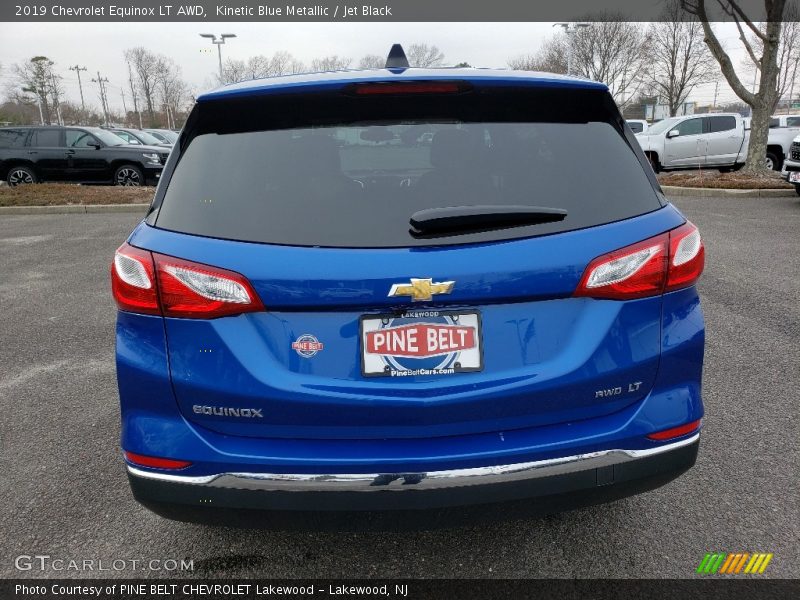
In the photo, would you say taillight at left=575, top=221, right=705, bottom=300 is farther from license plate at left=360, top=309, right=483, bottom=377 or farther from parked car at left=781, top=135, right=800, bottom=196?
parked car at left=781, top=135, right=800, bottom=196

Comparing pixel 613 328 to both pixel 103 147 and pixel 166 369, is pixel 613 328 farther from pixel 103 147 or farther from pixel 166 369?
pixel 103 147

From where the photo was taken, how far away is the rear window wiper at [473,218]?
6.02 ft

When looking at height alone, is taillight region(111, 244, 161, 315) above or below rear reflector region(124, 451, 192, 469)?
above

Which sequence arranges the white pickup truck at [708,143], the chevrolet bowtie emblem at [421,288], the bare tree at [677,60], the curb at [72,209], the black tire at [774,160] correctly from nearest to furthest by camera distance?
1. the chevrolet bowtie emblem at [421,288]
2. the curb at [72,209]
3. the white pickup truck at [708,143]
4. the black tire at [774,160]
5. the bare tree at [677,60]

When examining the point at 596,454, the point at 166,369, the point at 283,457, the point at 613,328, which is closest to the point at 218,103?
the point at 166,369

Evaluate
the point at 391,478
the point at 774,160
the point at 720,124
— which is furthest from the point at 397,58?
the point at 774,160

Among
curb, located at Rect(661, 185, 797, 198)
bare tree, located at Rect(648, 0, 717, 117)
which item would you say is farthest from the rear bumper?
bare tree, located at Rect(648, 0, 717, 117)

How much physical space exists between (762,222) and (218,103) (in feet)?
33.7

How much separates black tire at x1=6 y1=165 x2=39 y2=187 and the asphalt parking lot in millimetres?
13989

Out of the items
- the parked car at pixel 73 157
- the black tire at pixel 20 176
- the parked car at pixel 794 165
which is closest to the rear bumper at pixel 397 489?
the parked car at pixel 794 165

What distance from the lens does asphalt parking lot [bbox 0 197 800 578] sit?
2.37m

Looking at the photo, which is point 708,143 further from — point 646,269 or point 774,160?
point 646,269

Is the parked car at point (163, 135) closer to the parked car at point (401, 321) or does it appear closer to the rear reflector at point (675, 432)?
the parked car at point (401, 321)

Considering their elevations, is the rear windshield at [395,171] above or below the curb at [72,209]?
above
